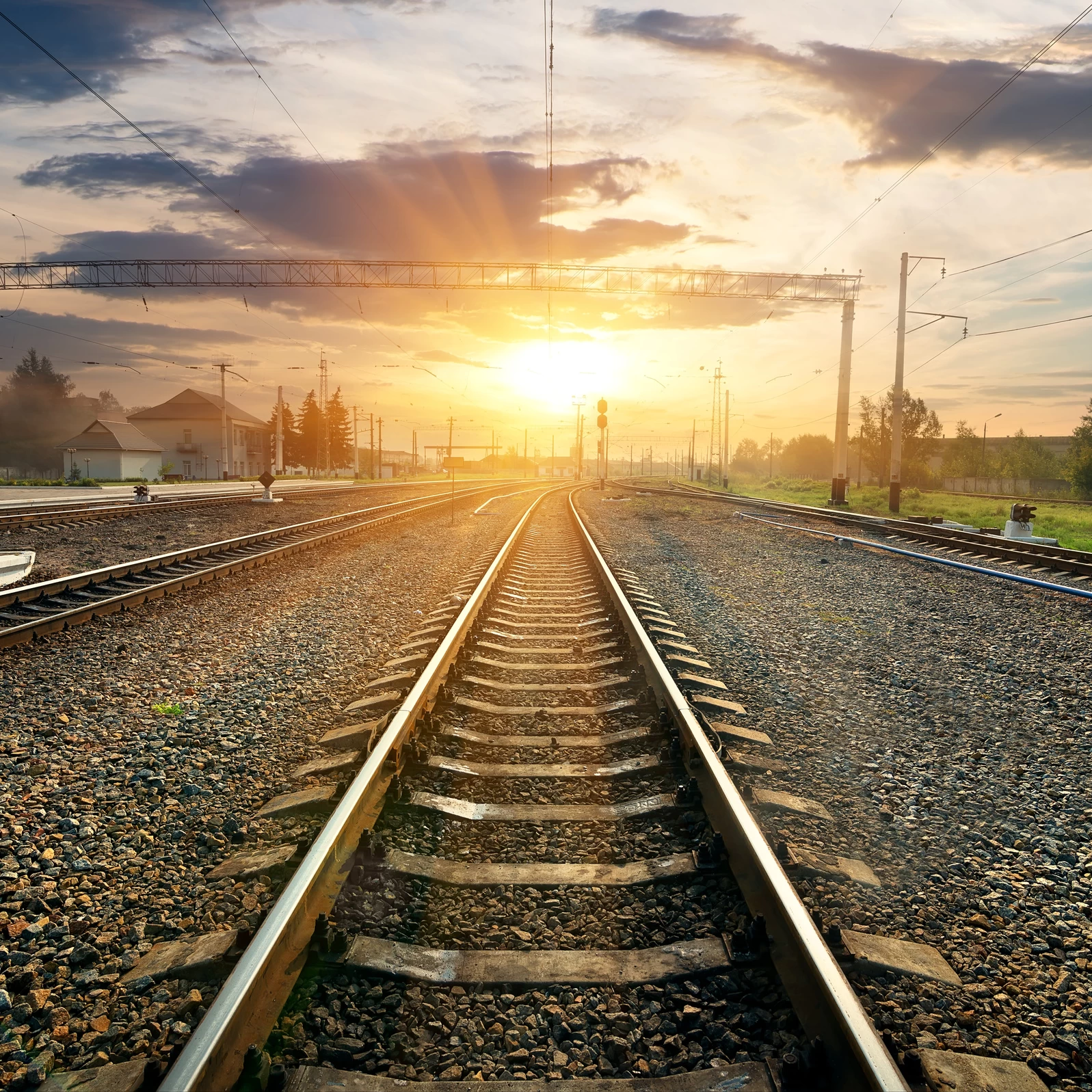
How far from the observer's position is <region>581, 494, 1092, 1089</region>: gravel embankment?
2.43 meters

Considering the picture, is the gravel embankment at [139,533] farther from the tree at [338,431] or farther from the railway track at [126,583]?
the tree at [338,431]

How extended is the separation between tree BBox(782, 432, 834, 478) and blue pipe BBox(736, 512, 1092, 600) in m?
129

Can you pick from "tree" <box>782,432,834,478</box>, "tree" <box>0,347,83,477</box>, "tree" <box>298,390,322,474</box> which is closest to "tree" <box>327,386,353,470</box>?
"tree" <box>298,390,322,474</box>

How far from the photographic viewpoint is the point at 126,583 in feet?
32.1

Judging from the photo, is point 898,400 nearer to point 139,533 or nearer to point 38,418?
point 139,533

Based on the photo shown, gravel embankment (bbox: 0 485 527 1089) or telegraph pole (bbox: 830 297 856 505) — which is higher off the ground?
telegraph pole (bbox: 830 297 856 505)

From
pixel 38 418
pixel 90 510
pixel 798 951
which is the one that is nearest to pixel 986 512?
pixel 90 510

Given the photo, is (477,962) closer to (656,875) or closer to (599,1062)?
(599,1062)

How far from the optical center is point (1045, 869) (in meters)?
3.32

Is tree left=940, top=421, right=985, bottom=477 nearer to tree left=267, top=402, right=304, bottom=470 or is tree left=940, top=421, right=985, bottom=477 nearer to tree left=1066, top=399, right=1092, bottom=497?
tree left=1066, top=399, right=1092, bottom=497

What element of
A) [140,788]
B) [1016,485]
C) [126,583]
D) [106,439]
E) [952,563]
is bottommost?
[140,788]

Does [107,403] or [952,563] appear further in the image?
[107,403]

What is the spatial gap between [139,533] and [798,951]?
57.6ft

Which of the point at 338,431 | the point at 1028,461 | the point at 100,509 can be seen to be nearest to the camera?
the point at 100,509
